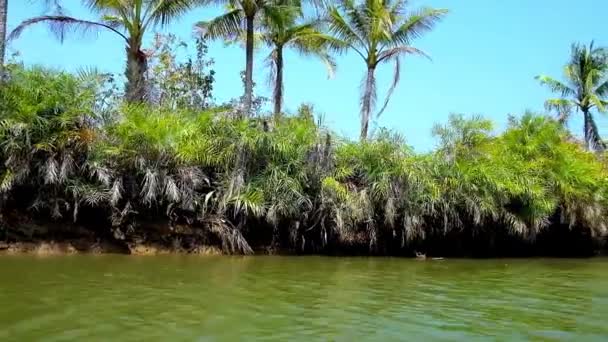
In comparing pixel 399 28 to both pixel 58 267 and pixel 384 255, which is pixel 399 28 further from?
pixel 58 267

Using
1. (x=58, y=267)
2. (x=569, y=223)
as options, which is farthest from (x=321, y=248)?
(x=569, y=223)

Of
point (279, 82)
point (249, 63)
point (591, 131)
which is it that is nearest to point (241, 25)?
point (249, 63)

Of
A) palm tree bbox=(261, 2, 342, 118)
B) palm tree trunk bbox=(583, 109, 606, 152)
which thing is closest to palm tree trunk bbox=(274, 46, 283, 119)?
palm tree bbox=(261, 2, 342, 118)

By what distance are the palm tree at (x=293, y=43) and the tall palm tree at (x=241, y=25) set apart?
1.97 m

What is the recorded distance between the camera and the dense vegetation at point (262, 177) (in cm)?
1591

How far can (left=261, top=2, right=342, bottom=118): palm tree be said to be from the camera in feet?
83.1

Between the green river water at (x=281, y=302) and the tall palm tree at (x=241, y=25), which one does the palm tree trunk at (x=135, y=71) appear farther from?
the green river water at (x=281, y=302)

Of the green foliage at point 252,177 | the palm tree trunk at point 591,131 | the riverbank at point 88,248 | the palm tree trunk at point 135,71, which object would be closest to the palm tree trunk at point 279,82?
the green foliage at point 252,177

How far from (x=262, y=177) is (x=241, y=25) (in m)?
7.76

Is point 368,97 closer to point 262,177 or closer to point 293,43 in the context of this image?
point 293,43

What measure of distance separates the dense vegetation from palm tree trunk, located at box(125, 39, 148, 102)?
5 centimetres

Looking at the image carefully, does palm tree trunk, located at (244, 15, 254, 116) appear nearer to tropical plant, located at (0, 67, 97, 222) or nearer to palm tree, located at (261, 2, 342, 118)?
palm tree, located at (261, 2, 342, 118)

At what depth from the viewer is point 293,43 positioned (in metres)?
26.4

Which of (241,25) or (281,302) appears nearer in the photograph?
(281,302)
